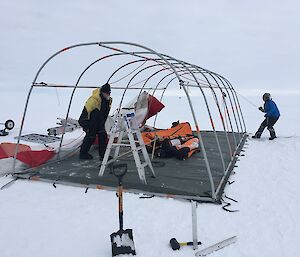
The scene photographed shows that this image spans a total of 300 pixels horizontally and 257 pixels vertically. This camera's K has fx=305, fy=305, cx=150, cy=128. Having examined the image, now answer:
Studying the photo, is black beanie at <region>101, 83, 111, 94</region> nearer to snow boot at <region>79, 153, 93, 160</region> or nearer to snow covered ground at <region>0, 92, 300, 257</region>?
snow boot at <region>79, 153, 93, 160</region>

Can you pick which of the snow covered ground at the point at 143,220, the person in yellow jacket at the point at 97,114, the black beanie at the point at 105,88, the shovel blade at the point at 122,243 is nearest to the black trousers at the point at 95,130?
the person in yellow jacket at the point at 97,114

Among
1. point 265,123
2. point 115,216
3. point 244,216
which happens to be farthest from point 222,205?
point 265,123

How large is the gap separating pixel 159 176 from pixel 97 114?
207 centimetres

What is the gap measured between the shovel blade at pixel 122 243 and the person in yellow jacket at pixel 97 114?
384cm

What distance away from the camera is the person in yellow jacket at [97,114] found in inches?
271

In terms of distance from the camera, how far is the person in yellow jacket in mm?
6880

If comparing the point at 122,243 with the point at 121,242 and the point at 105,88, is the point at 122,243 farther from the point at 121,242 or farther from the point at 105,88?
the point at 105,88

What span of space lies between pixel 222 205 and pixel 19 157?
4.61 metres

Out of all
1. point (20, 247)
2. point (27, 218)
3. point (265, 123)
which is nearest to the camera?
point (20, 247)

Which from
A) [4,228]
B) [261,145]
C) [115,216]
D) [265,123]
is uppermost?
[265,123]

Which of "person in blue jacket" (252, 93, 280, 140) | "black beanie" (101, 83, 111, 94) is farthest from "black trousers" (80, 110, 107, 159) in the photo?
"person in blue jacket" (252, 93, 280, 140)

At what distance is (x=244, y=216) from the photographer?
4.63 meters

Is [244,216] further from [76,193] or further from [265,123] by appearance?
[265,123]

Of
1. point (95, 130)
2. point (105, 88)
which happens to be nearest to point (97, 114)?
point (95, 130)
